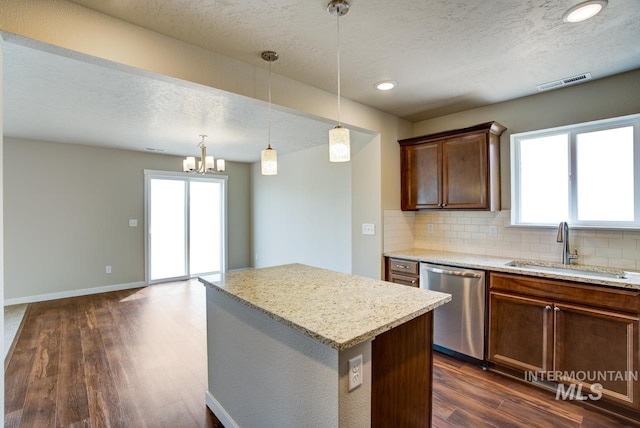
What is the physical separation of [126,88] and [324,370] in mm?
2818

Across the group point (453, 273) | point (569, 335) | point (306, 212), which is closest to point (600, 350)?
point (569, 335)

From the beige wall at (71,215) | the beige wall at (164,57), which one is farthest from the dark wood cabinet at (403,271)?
the beige wall at (71,215)

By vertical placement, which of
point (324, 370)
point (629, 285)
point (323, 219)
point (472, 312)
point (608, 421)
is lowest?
point (608, 421)

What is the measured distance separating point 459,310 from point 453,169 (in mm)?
1346

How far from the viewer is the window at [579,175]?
2.44m

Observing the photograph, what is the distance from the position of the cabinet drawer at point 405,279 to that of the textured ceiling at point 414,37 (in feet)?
5.88

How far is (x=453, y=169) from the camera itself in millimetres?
3084

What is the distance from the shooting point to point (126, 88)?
2.69 meters

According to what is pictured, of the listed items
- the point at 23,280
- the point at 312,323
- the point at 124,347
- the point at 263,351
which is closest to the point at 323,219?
the point at 124,347

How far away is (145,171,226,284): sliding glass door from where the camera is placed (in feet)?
18.6

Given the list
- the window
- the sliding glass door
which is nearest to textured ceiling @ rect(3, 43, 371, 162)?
the sliding glass door

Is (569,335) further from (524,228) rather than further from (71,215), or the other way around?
(71,215)

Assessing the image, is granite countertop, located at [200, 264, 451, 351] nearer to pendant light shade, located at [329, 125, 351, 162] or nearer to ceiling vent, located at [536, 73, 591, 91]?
pendant light shade, located at [329, 125, 351, 162]

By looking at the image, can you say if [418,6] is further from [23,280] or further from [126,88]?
[23,280]
